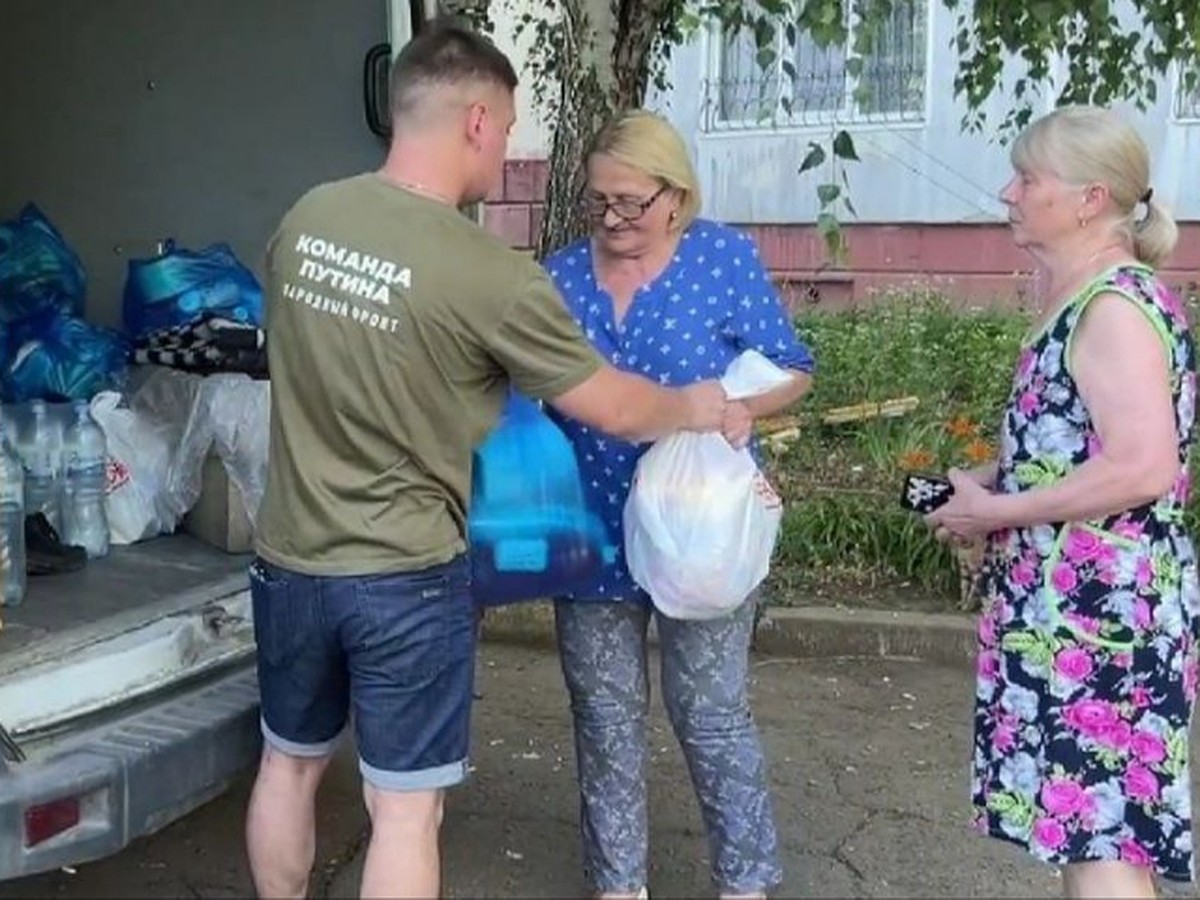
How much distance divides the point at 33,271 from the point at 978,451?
3649 mm

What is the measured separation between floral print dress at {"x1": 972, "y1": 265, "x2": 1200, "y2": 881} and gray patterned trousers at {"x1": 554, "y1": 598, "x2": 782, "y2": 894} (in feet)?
2.18

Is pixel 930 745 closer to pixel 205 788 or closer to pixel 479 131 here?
pixel 205 788

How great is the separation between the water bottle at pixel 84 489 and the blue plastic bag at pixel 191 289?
19.8 inches

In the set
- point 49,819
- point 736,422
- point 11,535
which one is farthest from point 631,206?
point 11,535

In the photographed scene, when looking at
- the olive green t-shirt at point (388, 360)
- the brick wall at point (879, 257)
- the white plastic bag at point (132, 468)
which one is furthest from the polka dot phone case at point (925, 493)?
the brick wall at point (879, 257)

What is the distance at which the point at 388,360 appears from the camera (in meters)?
2.71

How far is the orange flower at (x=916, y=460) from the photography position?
666 cm

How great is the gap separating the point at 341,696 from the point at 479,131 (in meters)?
1.04

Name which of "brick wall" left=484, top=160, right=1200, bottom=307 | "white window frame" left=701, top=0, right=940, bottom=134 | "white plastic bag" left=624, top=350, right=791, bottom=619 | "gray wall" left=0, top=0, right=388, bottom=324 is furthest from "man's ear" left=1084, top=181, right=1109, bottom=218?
"white window frame" left=701, top=0, right=940, bottom=134

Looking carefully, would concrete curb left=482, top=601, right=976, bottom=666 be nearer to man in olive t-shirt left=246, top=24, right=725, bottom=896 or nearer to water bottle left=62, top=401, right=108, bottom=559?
water bottle left=62, top=401, right=108, bottom=559

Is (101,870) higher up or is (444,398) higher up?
(444,398)

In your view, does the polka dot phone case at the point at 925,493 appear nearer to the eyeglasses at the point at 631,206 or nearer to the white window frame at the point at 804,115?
the eyeglasses at the point at 631,206

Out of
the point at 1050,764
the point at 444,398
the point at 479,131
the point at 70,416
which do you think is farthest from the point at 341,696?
the point at 70,416

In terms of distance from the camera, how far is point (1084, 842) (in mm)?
2824
